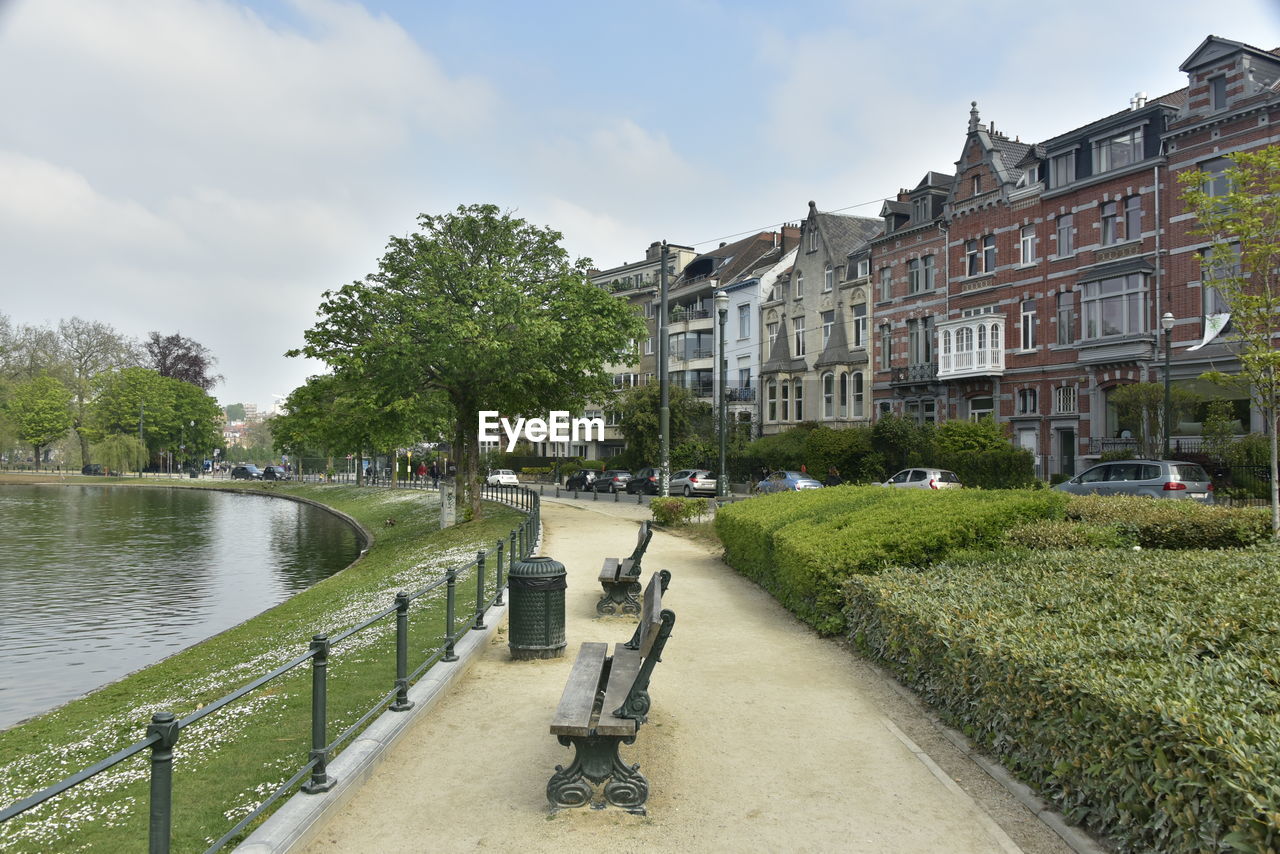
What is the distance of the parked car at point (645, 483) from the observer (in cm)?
4441

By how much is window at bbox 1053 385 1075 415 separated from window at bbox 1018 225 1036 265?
558cm

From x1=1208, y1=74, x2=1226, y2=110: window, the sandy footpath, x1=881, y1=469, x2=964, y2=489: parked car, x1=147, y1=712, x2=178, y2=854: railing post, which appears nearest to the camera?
x1=147, y1=712, x2=178, y2=854: railing post

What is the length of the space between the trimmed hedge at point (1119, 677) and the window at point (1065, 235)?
29082 millimetres

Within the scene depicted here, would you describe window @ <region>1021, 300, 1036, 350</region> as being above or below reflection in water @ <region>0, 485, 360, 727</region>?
above

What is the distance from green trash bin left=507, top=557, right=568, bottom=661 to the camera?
964 centimetres

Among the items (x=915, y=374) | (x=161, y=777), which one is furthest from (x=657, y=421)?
(x=161, y=777)

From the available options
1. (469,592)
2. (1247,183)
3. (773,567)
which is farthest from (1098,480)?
(469,592)

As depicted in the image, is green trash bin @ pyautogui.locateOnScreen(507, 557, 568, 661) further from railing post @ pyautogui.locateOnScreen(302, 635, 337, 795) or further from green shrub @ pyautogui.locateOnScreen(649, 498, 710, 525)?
green shrub @ pyautogui.locateOnScreen(649, 498, 710, 525)

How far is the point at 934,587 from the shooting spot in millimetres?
8922

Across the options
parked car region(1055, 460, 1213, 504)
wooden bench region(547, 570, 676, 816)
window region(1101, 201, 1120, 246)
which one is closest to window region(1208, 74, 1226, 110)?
window region(1101, 201, 1120, 246)

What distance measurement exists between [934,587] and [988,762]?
2.77 metres

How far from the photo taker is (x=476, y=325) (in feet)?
78.2

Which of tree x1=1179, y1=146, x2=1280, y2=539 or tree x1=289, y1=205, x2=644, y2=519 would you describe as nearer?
tree x1=1179, y1=146, x2=1280, y2=539

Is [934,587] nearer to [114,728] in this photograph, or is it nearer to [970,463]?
[114,728]
